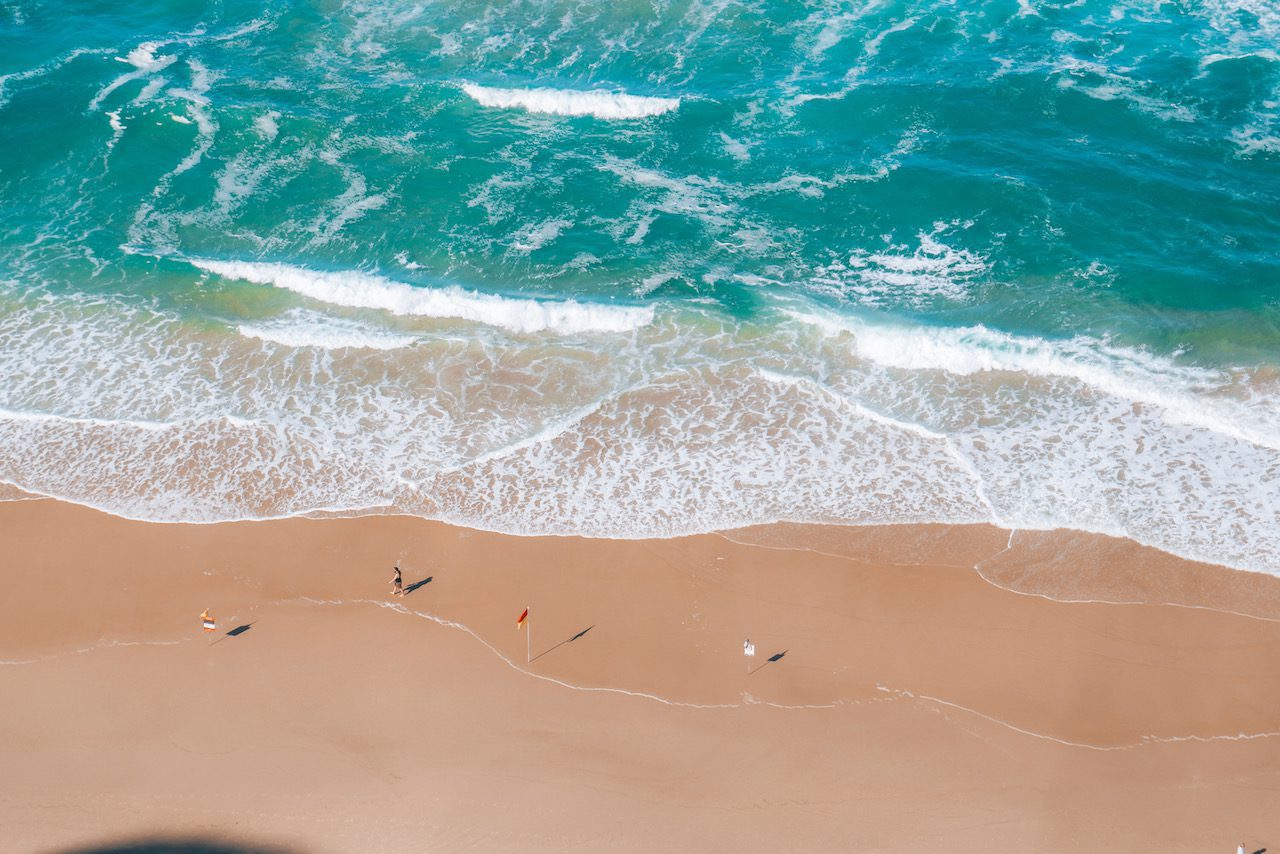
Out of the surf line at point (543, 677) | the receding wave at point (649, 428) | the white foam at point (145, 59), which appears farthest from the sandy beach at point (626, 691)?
the white foam at point (145, 59)

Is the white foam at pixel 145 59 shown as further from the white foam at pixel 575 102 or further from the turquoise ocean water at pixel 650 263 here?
the white foam at pixel 575 102

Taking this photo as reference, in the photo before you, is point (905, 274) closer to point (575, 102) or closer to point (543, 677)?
point (575, 102)

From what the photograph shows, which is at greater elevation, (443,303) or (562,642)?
(443,303)

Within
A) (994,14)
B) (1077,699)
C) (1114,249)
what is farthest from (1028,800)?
(994,14)

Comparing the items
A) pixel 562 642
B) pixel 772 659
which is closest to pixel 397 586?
pixel 562 642

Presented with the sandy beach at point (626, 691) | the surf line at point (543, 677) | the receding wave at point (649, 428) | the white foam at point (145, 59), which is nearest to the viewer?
the sandy beach at point (626, 691)

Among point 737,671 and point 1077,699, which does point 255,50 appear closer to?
point 737,671
